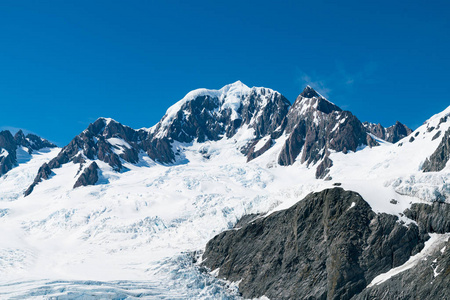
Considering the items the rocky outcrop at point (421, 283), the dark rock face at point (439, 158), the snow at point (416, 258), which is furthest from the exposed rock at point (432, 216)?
the dark rock face at point (439, 158)

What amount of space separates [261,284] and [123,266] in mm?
39392

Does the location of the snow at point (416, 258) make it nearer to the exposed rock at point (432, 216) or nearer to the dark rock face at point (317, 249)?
the dark rock face at point (317, 249)

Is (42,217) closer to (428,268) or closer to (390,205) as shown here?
(390,205)

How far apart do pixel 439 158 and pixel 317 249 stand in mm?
106302

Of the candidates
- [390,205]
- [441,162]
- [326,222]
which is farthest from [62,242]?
[441,162]

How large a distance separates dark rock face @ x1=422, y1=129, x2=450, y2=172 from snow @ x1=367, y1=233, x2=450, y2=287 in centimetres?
9845

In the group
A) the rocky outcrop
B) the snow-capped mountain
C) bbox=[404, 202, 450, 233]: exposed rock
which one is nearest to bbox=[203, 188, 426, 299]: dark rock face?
the snow-capped mountain

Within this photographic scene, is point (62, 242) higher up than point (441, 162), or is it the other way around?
point (62, 242)

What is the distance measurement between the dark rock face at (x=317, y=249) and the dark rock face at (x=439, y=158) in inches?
3716

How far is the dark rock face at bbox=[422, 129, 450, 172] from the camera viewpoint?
165 m

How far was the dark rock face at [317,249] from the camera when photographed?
2908 inches

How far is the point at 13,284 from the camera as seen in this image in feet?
310

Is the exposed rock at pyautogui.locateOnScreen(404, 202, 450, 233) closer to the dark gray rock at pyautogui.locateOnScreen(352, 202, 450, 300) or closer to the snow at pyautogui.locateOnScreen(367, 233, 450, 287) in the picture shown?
the dark gray rock at pyautogui.locateOnScreen(352, 202, 450, 300)

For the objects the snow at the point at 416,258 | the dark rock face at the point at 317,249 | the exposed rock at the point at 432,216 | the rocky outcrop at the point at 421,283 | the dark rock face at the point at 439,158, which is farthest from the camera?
the dark rock face at the point at 439,158
